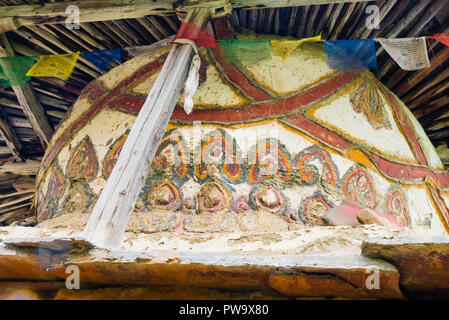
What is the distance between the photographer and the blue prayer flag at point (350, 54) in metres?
2.84

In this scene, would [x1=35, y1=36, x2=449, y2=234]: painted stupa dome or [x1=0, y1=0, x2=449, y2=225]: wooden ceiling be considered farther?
[x1=0, y1=0, x2=449, y2=225]: wooden ceiling

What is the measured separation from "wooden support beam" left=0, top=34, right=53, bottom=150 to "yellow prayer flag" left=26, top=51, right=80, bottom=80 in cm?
25

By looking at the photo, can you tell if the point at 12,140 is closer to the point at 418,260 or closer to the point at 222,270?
the point at 222,270

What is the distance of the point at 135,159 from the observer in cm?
177

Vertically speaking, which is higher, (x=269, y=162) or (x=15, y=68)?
Answer: (x=15, y=68)

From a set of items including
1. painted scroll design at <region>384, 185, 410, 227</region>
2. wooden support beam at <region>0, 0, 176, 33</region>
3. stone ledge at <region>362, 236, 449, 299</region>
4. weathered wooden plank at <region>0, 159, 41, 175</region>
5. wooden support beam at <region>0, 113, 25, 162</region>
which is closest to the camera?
stone ledge at <region>362, 236, 449, 299</region>

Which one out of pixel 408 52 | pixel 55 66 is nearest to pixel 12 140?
pixel 55 66

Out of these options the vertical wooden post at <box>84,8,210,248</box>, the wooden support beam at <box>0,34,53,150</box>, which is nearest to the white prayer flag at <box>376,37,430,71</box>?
the vertical wooden post at <box>84,8,210,248</box>

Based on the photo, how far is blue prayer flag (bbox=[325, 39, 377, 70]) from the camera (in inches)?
112

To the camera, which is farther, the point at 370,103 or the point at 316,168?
the point at 370,103

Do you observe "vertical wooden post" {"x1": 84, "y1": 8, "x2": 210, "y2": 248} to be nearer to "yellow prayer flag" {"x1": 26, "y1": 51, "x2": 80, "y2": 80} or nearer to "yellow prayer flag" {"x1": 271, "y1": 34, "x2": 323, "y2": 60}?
"yellow prayer flag" {"x1": 271, "y1": 34, "x2": 323, "y2": 60}

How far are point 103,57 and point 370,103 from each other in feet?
7.84

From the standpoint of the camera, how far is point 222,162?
2453 millimetres

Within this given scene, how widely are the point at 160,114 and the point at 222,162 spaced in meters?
0.64
